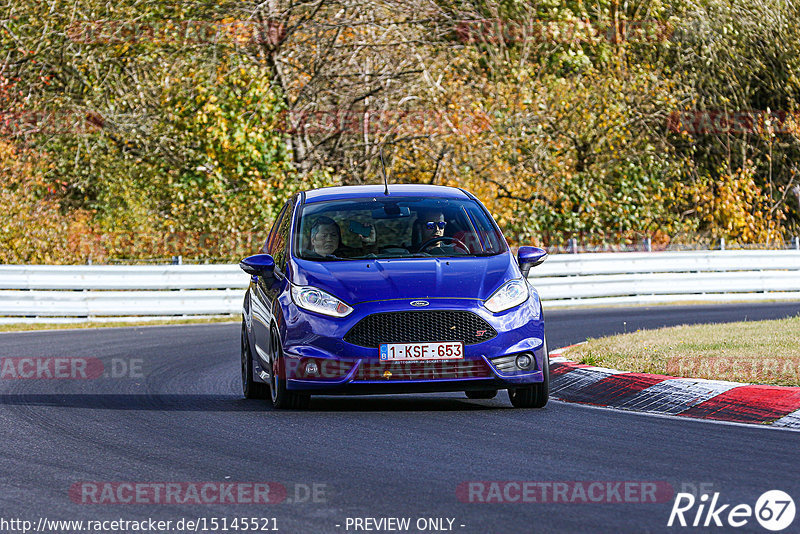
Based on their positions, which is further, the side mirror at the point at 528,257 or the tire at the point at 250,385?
the tire at the point at 250,385

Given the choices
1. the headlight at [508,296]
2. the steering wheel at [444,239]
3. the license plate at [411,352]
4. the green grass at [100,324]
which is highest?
the steering wheel at [444,239]

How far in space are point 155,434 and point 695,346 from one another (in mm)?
6306

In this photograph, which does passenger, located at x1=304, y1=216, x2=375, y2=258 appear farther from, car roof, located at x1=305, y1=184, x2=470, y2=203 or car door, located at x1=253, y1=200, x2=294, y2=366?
car roof, located at x1=305, y1=184, x2=470, y2=203

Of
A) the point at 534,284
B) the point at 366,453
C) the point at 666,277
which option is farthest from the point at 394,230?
the point at 666,277

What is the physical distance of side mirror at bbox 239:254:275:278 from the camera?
11.4 m

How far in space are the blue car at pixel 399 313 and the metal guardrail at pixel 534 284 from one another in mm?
13382

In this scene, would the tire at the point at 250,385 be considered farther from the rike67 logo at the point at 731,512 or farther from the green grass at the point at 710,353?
A: the rike67 logo at the point at 731,512

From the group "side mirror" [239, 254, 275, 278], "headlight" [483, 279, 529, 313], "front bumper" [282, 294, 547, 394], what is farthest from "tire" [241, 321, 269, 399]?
"headlight" [483, 279, 529, 313]

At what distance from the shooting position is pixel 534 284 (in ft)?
88.6

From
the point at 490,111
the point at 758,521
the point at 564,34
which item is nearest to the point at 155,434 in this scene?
the point at 758,521

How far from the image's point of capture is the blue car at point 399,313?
10.2 meters

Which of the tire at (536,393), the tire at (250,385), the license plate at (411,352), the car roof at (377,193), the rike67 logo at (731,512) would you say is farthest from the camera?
the tire at (250,385)

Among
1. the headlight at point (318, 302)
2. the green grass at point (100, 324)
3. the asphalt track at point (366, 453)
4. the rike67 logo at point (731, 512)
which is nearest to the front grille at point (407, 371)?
the asphalt track at point (366, 453)

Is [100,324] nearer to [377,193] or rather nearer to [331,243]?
[377,193]
